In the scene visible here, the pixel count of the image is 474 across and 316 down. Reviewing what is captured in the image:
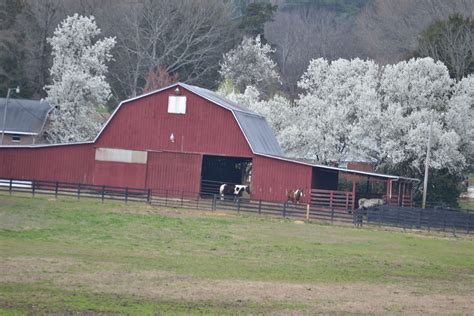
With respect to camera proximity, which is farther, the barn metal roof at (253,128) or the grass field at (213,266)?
the barn metal roof at (253,128)

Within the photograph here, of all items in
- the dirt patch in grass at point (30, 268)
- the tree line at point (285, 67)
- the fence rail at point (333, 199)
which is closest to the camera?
the dirt patch in grass at point (30, 268)

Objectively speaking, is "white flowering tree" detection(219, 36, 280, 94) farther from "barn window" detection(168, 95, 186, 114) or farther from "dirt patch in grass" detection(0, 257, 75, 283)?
"dirt patch in grass" detection(0, 257, 75, 283)

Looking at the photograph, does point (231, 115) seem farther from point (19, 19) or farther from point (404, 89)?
point (19, 19)

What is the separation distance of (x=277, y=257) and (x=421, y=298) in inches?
354

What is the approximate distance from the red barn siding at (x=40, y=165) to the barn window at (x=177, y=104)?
613 cm

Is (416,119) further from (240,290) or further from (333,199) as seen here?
(240,290)

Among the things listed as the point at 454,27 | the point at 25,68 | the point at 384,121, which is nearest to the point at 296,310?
the point at 384,121

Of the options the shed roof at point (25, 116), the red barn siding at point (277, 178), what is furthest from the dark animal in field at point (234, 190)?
the shed roof at point (25, 116)

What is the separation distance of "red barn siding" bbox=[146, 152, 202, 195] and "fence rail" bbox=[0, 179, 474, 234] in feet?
1.77

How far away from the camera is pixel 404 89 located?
222ft

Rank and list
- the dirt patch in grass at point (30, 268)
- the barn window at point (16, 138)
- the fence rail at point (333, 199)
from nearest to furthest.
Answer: the dirt patch in grass at point (30, 268) < the fence rail at point (333, 199) < the barn window at point (16, 138)

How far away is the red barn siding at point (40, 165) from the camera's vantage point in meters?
59.1

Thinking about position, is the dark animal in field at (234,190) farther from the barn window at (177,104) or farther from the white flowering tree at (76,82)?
the white flowering tree at (76,82)

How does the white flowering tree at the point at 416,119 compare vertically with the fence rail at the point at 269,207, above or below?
above
